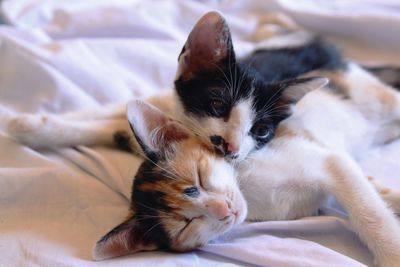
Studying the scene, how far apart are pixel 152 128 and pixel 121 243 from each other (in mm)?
301

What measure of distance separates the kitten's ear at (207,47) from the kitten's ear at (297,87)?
0.55ft

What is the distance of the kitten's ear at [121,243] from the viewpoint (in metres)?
0.97

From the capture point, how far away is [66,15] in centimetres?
200

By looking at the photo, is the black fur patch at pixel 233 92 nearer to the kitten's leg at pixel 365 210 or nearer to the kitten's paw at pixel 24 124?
the kitten's leg at pixel 365 210

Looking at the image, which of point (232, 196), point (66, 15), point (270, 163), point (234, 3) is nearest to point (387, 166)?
point (270, 163)

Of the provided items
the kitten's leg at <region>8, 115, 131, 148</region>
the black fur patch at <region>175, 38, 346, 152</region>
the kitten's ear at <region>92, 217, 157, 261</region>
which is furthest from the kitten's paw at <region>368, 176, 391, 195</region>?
the kitten's leg at <region>8, 115, 131, 148</region>

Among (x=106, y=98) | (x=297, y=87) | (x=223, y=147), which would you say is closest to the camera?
(x=223, y=147)

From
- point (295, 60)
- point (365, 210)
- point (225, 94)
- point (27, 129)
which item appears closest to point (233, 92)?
point (225, 94)

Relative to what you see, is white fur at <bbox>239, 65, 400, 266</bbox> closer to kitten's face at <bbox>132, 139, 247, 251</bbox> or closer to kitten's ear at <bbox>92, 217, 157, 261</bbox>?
kitten's face at <bbox>132, 139, 247, 251</bbox>

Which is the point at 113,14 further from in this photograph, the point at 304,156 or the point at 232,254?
the point at 232,254

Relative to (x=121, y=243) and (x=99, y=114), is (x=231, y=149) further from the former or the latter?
(x=99, y=114)

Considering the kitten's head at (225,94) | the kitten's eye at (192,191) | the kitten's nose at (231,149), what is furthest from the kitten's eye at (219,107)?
the kitten's eye at (192,191)

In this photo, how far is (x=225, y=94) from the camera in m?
1.13

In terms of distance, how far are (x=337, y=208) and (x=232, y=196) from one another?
362 millimetres
